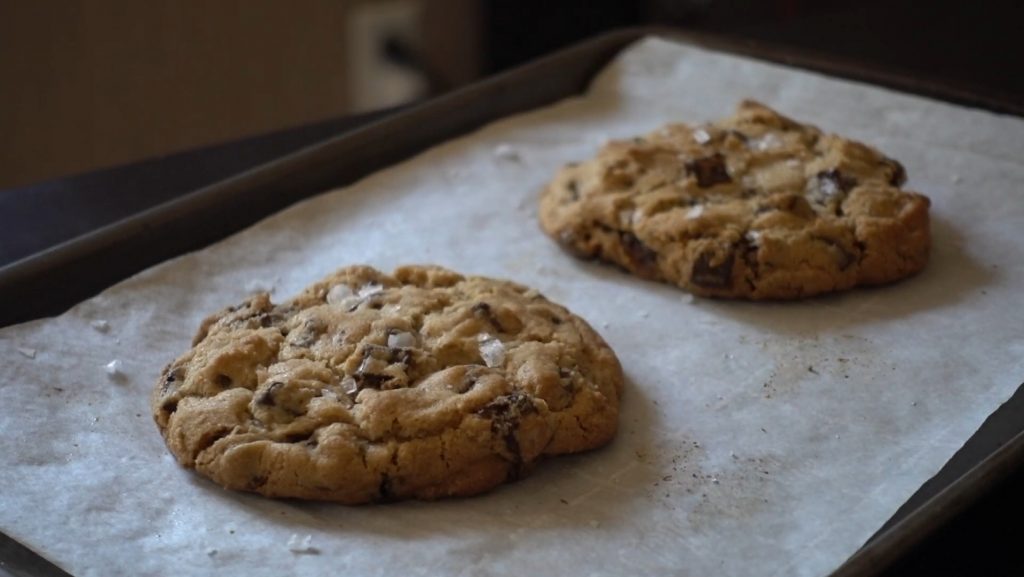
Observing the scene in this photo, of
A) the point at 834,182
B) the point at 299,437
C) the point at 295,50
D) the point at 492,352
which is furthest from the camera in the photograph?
the point at 295,50

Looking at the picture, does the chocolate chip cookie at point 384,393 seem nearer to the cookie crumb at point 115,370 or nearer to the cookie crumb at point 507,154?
the cookie crumb at point 115,370

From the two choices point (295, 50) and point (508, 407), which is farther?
point (295, 50)

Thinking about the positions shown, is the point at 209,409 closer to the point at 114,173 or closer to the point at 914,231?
the point at 114,173

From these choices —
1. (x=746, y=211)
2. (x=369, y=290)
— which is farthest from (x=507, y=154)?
(x=369, y=290)

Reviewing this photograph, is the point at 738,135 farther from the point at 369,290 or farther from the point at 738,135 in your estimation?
the point at 369,290

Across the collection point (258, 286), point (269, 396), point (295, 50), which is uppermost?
point (269, 396)

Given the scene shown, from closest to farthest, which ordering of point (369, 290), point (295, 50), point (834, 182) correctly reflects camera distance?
point (369, 290) → point (834, 182) → point (295, 50)

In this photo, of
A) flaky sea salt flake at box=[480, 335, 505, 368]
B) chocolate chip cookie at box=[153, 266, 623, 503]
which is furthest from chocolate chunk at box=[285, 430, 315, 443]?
flaky sea salt flake at box=[480, 335, 505, 368]

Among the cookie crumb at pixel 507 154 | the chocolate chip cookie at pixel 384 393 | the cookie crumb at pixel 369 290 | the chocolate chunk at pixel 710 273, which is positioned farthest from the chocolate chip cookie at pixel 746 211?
the cookie crumb at pixel 369 290
